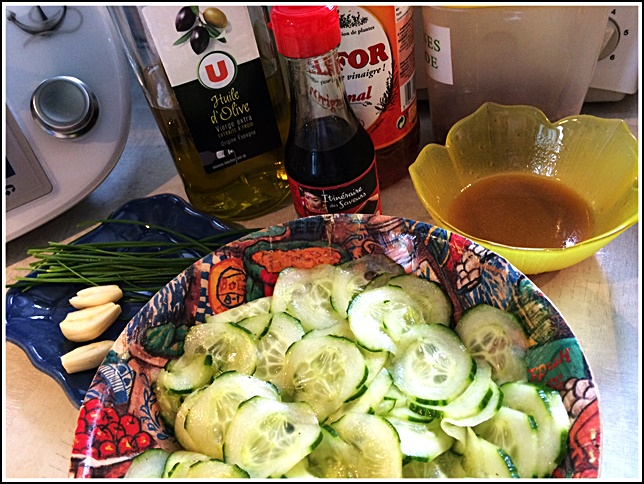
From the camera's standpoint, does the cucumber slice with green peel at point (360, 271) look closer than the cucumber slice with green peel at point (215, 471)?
No

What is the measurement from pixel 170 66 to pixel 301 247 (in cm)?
28

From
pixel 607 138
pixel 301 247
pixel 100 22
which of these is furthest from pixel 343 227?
pixel 100 22

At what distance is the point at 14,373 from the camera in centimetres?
79

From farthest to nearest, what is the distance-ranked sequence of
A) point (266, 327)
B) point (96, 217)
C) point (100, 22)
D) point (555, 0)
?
1. point (96, 217)
2. point (100, 22)
3. point (555, 0)
4. point (266, 327)

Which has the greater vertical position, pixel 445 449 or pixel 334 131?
pixel 334 131

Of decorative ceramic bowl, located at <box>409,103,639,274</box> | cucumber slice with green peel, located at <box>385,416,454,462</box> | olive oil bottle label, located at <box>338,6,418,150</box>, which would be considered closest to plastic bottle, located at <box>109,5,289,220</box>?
olive oil bottle label, located at <box>338,6,418,150</box>

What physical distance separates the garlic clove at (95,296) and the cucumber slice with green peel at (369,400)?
37cm

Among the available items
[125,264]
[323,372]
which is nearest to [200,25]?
[125,264]

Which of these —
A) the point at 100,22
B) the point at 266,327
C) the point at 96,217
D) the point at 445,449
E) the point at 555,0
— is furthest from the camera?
the point at 96,217

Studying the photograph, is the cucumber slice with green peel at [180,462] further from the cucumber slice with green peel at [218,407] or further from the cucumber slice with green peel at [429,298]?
the cucumber slice with green peel at [429,298]

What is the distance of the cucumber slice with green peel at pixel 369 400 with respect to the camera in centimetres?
55

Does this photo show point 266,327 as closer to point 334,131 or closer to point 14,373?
point 334,131

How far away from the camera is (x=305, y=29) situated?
1.93 ft

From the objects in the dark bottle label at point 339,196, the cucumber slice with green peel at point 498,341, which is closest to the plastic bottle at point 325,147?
the dark bottle label at point 339,196
